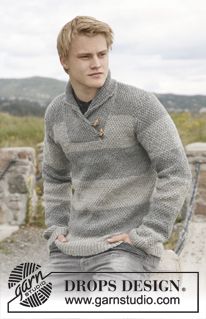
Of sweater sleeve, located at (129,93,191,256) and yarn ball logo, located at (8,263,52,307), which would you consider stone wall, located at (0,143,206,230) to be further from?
sweater sleeve, located at (129,93,191,256)

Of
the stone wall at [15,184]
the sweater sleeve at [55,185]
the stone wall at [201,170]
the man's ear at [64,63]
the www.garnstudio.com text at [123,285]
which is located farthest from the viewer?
the stone wall at [15,184]

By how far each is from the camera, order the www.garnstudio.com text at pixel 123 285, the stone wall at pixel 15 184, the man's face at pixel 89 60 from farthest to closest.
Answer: the stone wall at pixel 15 184
the man's face at pixel 89 60
the www.garnstudio.com text at pixel 123 285

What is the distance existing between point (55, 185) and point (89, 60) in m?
0.70

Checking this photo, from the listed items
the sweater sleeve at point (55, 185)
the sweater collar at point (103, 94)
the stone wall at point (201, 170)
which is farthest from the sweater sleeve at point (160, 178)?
the stone wall at point (201, 170)

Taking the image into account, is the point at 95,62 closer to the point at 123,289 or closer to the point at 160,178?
the point at 160,178

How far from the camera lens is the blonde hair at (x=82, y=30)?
2994mm

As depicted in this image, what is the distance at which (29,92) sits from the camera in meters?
54.7

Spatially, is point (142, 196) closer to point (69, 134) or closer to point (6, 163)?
point (69, 134)

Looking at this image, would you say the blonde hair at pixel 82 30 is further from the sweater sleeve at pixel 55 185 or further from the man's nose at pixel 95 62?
the sweater sleeve at pixel 55 185

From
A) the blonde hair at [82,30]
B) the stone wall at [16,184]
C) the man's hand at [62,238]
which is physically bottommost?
the stone wall at [16,184]

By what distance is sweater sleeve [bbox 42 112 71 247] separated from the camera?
338cm

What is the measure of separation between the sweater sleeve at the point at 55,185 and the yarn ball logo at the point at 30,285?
224 mm

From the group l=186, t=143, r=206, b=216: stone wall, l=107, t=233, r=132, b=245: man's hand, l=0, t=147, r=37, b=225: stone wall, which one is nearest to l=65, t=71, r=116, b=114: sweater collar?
l=107, t=233, r=132, b=245: man's hand

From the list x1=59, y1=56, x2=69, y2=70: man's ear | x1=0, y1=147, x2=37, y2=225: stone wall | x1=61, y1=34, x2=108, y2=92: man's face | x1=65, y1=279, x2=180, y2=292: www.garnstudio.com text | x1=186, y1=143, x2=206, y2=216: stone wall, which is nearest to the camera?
x1=65, y1=279, x2=180, y2=292: www.garnstudio.com text
